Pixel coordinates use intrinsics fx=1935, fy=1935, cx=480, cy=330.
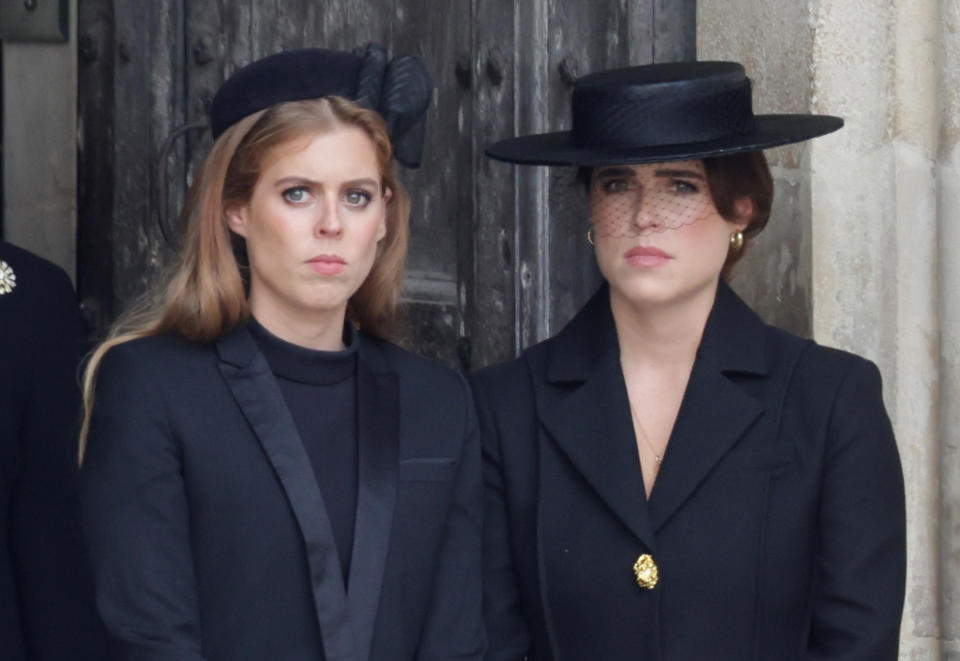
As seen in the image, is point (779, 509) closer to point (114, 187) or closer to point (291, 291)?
point (291, 291)

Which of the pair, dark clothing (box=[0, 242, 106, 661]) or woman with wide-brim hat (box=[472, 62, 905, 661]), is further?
dark clothing (box=[0, 242, 106, 661])

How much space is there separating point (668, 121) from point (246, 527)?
88cm

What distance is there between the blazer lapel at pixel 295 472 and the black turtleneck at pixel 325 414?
0.09ft

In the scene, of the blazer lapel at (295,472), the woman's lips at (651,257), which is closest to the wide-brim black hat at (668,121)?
the woman's lips at (651,257)

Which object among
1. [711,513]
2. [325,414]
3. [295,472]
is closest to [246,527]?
[295,472]

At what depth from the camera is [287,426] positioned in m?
2.75

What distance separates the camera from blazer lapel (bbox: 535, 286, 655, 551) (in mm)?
2922

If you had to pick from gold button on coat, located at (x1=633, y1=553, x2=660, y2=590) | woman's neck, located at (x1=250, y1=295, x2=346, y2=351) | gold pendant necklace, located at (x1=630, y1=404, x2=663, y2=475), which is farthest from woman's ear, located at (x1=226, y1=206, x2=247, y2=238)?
gold button on coat, located at (x1=633, y1=553, x2=660, y2=590)

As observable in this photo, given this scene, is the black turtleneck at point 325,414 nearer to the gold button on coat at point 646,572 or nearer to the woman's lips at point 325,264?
the woman's lips at point 325,264

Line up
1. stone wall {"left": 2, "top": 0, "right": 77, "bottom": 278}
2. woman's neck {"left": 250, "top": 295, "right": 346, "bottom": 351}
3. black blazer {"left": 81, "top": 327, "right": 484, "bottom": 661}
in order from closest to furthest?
1. black blazer {"left": 81, "top": 327, "right": 484, "bottom": 661}
2. woman's neck {"left": 250, "top": 295, "right": 346, "bottom": 351}
3. stone wall {"left": 2, "top": 0, "right": 77, "bottom": 278}

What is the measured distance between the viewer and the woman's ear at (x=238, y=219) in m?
2.88

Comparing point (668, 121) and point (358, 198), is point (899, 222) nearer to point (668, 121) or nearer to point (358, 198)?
point (668, 121)

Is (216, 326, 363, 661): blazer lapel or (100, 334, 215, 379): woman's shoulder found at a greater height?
(100, 334, 215, 379): woman's shoulder

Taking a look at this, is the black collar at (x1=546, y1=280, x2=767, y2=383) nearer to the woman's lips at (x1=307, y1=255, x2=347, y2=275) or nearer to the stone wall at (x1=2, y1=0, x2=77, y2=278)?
the woman's lips at (x1=307, y1=255, x2=347, y2=275)
